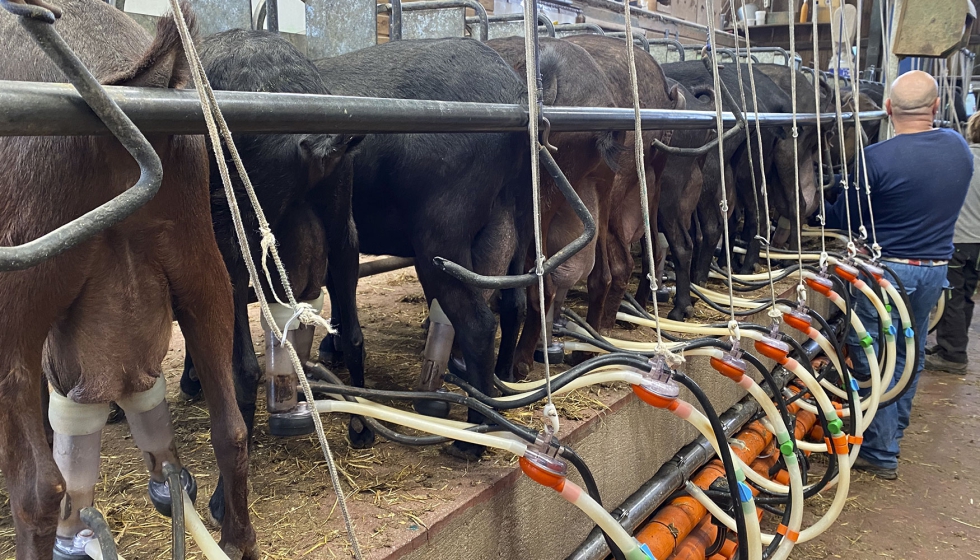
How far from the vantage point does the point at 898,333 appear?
14.1ft

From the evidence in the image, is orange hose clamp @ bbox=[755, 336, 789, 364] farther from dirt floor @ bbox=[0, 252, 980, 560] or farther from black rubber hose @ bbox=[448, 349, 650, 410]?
black rubber hose @ bbox=[448, 349, 650, 410]

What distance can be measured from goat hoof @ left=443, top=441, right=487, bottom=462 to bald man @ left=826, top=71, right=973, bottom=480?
9.51 feet

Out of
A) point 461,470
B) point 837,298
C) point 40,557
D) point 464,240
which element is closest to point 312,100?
point 40,557

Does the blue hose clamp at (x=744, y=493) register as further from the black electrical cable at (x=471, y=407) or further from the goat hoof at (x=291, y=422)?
the goat hoof at (x=291, y=422)

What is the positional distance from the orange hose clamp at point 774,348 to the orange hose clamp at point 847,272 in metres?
1.20

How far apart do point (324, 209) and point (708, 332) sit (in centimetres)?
217

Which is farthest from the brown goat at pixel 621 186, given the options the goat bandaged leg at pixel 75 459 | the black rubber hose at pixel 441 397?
the goat bandaged leg at pixel 75 459

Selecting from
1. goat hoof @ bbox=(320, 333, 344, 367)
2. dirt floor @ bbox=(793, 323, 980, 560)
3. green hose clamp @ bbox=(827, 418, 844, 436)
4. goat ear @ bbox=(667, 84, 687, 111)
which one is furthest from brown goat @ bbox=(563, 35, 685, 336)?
dirt floor @ bbox=(793, 323, 980, 560)

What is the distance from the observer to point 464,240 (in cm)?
237

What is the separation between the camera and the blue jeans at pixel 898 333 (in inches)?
167

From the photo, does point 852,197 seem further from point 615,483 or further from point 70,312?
point 70,312

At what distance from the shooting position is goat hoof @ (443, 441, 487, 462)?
2262 millimetres

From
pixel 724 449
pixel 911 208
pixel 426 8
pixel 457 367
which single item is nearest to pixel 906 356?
pixel 911 208

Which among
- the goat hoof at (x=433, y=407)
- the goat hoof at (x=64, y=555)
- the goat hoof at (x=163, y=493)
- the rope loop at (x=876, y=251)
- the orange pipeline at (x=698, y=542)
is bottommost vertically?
the orange pipeline at (x=698, y=542)
